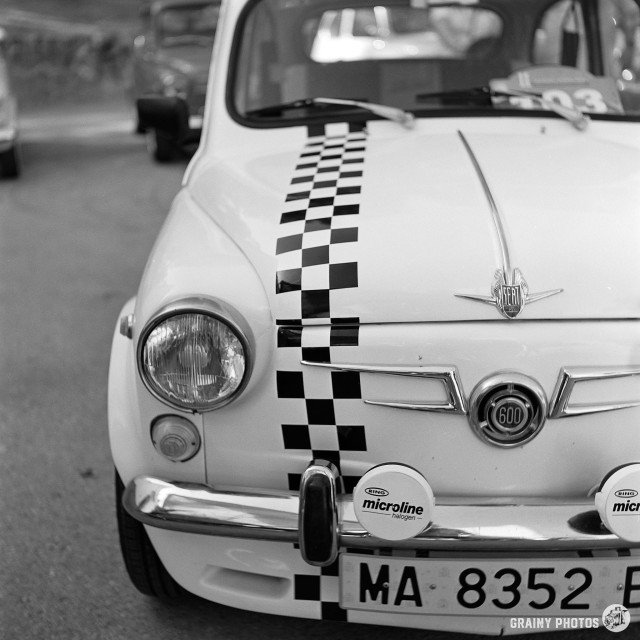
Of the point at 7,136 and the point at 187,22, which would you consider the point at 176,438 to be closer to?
the point at 7,136

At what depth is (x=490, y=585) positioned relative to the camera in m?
2.01

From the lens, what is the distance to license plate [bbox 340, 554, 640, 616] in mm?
1996

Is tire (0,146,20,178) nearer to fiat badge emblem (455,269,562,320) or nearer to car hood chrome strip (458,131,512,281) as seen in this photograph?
car hood chrome strip (458,131,512,281)

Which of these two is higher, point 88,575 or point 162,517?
point 162,517

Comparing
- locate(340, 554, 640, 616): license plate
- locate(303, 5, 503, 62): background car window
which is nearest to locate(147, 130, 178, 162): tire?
locate(303, 5, 503, 62): background car window

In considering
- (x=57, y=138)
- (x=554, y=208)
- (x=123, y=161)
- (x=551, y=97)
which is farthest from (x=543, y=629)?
(x=57, y=138)

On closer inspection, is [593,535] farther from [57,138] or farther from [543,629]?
[57,138]

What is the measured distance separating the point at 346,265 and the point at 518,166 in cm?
70

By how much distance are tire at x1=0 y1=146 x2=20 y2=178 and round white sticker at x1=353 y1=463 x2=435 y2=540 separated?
7.55 meters

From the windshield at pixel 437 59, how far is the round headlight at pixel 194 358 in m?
1.24

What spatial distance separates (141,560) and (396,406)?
2.83 feet

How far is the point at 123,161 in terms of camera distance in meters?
9.73

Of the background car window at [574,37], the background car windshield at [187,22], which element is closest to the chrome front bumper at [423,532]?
the background car window at [574,37]

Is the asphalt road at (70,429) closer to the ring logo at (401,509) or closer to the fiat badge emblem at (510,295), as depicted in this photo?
the ring logo at (401,509)
